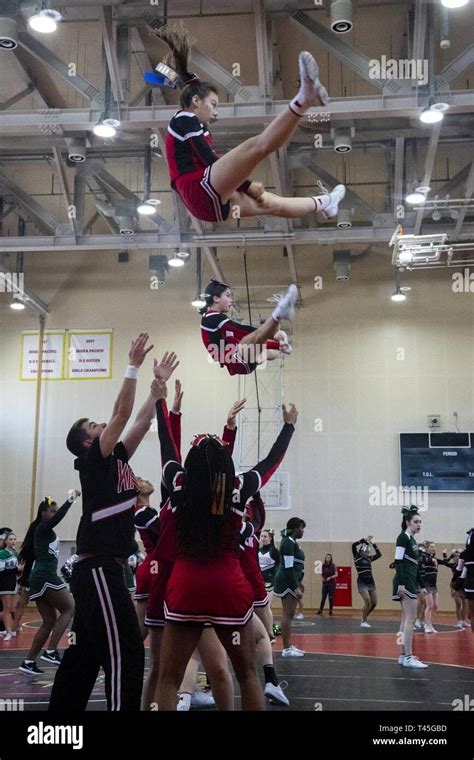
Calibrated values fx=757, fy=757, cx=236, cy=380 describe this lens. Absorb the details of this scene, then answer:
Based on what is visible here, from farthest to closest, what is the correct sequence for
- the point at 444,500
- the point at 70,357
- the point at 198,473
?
1. the point at 70,357
2. the point at 444,500
3. the point at 198,473

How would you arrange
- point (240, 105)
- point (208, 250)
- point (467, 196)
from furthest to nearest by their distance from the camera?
point (208, 250)
point (467, 196)
point (240, 105)

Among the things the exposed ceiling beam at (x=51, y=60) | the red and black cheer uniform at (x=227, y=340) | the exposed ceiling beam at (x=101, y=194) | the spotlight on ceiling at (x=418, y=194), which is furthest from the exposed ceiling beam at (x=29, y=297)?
the red and black cheer uniform at (x=227, y=340)

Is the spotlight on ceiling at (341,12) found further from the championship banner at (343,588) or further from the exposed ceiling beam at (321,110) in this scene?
the championship banner at (343,588)

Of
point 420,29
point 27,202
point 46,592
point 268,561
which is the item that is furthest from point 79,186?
point 46,592

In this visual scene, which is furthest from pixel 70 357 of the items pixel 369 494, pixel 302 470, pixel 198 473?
pixel 198 473

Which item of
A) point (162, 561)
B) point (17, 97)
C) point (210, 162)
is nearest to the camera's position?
point (210, 162)

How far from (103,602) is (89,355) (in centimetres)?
1771

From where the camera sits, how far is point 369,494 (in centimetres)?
1994

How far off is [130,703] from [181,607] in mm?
576

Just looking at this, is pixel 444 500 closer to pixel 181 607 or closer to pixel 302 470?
pixel 302 470

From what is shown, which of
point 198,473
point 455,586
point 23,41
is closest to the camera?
point 198,473

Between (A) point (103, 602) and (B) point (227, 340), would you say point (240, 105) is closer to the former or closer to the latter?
(B) point (227, 340)

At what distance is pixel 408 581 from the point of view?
951 cm

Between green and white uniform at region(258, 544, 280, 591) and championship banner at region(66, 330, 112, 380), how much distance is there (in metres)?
10.2
